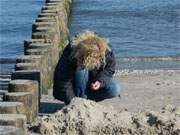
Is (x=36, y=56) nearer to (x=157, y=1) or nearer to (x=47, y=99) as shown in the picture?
(x=47, y=99)

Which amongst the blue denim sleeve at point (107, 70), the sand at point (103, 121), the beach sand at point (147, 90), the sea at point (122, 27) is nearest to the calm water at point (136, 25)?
the sea at point (122, 27)

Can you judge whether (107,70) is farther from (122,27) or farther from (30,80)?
(122,27)

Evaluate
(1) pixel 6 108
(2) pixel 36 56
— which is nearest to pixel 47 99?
(2) pixel 36 56

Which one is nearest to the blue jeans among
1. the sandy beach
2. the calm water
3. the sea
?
the sandy beach

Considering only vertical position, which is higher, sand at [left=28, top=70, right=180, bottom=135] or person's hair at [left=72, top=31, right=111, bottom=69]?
person's hair at [left=72, top=31, right=111, bottom=69]

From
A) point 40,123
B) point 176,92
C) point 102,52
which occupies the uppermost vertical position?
point 102,52

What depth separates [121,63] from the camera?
1436 cm

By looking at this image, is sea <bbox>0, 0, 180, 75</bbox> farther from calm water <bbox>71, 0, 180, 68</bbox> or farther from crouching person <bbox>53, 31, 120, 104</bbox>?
crouching person <bbox>53, 31, 120, 104</bbox>

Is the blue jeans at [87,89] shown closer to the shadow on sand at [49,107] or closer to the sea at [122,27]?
the shadow on sand at [49,107]

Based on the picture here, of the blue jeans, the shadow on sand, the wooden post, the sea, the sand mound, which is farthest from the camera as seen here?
the sea

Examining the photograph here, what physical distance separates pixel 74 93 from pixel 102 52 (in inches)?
27.0

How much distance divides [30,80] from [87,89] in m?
0.54

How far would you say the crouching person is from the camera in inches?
285

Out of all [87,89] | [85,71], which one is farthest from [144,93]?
[85,71]
